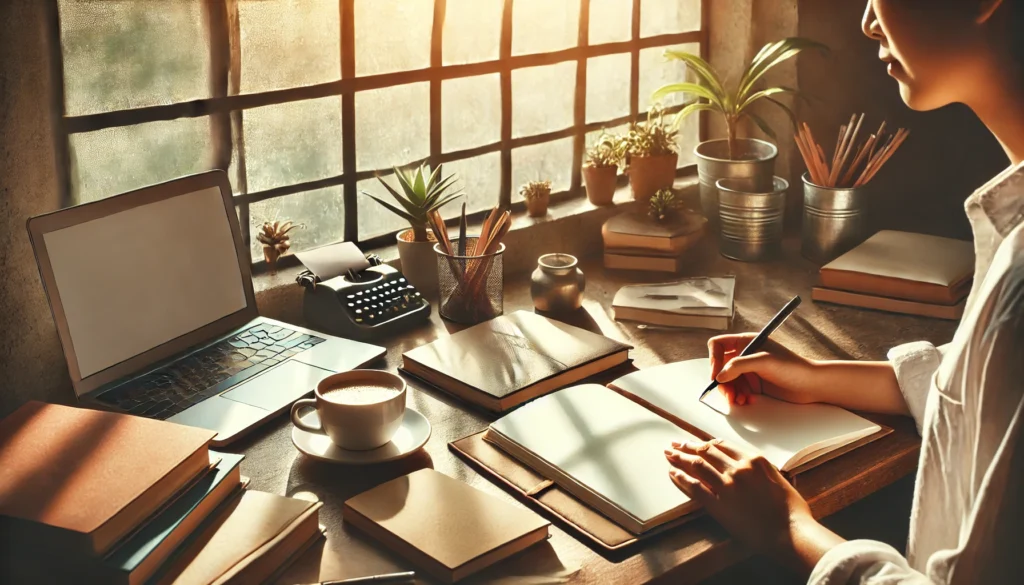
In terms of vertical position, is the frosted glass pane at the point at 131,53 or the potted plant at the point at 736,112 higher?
the frosted glass pane at the point at 131,53

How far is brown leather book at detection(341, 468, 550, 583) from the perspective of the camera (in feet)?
3.49

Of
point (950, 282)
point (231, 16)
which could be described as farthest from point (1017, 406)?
point (231, 16)

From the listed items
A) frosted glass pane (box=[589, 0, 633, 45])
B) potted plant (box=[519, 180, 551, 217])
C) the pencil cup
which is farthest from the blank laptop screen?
the pencil cup

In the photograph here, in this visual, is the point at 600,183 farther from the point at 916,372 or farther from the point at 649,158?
the point at 916,372

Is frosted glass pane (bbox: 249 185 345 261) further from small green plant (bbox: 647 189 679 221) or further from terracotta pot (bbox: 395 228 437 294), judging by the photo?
small green plant (bbox: 647 189 679 221)

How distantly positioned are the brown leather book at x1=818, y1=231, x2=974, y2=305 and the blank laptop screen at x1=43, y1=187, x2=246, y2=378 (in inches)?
44.0

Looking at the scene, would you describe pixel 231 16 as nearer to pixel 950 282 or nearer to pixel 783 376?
pixel 783 376

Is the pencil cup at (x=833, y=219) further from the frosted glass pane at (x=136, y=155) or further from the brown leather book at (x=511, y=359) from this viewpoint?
the frosted glass pane at (x=136, y=155)

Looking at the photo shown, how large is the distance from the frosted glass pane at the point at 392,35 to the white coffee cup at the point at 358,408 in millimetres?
843

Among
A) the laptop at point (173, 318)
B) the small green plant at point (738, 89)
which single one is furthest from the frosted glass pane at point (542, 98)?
the laptop at point (173, 318)

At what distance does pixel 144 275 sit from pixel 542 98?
3.56 feet

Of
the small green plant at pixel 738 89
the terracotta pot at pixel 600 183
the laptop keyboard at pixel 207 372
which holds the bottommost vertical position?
the laptop keyboard at pixel 207 372

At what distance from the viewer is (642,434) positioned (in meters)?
1.33

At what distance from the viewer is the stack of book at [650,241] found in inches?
82.9
